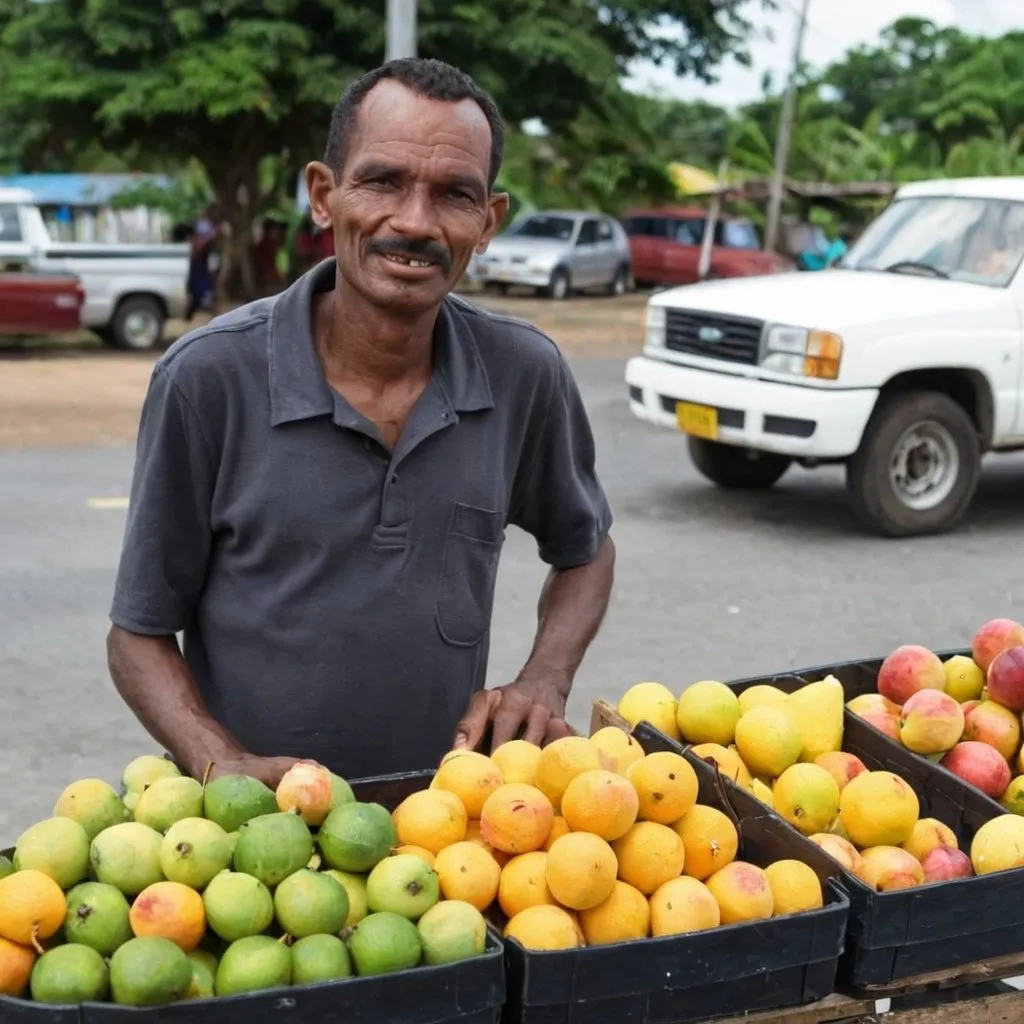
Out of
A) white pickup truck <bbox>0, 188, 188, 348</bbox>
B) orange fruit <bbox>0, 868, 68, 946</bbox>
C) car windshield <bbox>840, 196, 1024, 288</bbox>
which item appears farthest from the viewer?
white pickup truck <bbox>0, 188, 188, 348</bbox>

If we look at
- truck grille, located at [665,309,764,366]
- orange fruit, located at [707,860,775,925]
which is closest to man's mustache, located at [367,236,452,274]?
orange fruit, located at [707,860,775,925]

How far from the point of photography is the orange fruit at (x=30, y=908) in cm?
196

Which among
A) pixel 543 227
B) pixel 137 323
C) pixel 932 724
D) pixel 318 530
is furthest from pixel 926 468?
pixel 543 227

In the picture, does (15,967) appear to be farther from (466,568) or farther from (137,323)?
(137,323)

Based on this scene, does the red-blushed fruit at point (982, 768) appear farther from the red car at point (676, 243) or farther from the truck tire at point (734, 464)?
the red car at point (676, 243)

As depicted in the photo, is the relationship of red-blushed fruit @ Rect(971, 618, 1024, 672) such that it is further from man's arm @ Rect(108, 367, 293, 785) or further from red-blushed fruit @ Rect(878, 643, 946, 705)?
man's arm @ Rect(108, 367, 293, 785)

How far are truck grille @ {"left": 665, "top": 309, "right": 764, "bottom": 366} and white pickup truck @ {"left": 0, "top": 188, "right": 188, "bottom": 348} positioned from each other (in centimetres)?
972

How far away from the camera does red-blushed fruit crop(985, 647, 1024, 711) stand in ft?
9.68

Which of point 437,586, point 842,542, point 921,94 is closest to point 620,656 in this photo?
point 842,542

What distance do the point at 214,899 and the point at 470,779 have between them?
485 mm

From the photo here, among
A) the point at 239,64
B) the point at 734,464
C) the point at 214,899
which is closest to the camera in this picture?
the point at 214,899

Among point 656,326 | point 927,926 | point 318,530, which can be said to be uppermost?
point 318,530

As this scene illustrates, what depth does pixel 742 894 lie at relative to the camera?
2.22 metres

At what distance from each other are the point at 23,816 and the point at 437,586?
2.95 m
